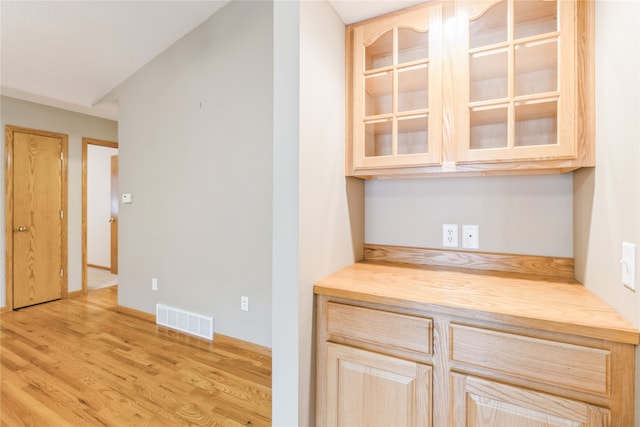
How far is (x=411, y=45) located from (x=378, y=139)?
47 centimetres

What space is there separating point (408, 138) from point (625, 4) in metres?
0.80

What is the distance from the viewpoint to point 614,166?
937 millimetres

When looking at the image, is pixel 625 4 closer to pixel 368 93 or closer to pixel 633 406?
pixel 368 93

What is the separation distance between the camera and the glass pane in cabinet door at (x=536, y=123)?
1.18m

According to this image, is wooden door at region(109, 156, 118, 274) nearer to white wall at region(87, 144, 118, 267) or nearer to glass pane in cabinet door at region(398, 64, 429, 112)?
white wall at region(87, 144, 118, 267)

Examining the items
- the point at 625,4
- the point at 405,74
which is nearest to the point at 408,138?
the point at 405,74

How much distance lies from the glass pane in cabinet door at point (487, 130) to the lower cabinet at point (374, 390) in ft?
3.07

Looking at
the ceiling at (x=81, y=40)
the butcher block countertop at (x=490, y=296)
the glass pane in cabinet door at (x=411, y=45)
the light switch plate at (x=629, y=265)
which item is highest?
the ceiling at (x=81, y=40)

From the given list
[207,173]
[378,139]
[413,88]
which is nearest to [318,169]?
[378,139]

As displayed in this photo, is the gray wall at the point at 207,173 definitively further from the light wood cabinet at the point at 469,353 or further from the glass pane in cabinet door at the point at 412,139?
the light wood cabinet at the point at 469,353

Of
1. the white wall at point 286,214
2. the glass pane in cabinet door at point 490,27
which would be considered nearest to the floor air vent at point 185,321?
the white wall at point 286,214

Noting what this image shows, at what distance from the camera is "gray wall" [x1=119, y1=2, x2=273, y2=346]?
2297 millimetres

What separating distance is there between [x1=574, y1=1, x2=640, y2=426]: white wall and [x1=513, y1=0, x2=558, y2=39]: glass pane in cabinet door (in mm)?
199

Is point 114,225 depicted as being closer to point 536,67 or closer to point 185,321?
point 185,321
